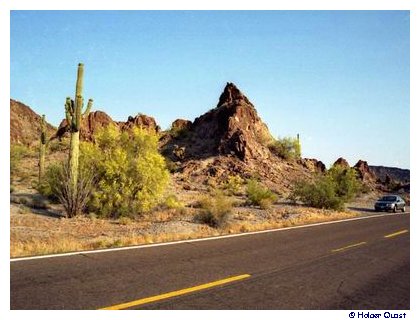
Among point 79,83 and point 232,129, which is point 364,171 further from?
point 79,83

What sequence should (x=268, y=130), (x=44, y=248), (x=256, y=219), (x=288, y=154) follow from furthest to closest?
(x=268, y=130) → (x=288, y=154) → (x=256, y=219) → (x=44, y=248)

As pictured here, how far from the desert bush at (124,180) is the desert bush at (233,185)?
51.5 feet

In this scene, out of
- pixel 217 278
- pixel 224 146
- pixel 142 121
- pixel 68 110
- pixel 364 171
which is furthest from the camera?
pixel 364 171

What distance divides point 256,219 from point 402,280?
43.1ft

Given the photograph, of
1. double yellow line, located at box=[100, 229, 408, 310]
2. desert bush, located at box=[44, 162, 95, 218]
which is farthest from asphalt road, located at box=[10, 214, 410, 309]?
desert bush, located at box=[44, 162, 95, 218]

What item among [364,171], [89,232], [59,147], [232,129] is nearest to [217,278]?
[89,232]

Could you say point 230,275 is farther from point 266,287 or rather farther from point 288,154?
point 288,154

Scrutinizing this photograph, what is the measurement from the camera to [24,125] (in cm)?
7950

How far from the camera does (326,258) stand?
1016cm

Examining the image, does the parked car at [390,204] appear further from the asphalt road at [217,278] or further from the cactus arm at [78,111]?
the cactus arm at [78,111]

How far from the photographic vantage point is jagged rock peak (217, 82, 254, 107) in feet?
199

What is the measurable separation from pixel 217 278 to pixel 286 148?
51273 mm

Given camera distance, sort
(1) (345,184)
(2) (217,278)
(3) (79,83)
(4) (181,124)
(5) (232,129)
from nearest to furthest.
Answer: (2) (217,278)
(3) (79,83)
(1) (345,184)
(5) (232,129)
(4) (181,124)
